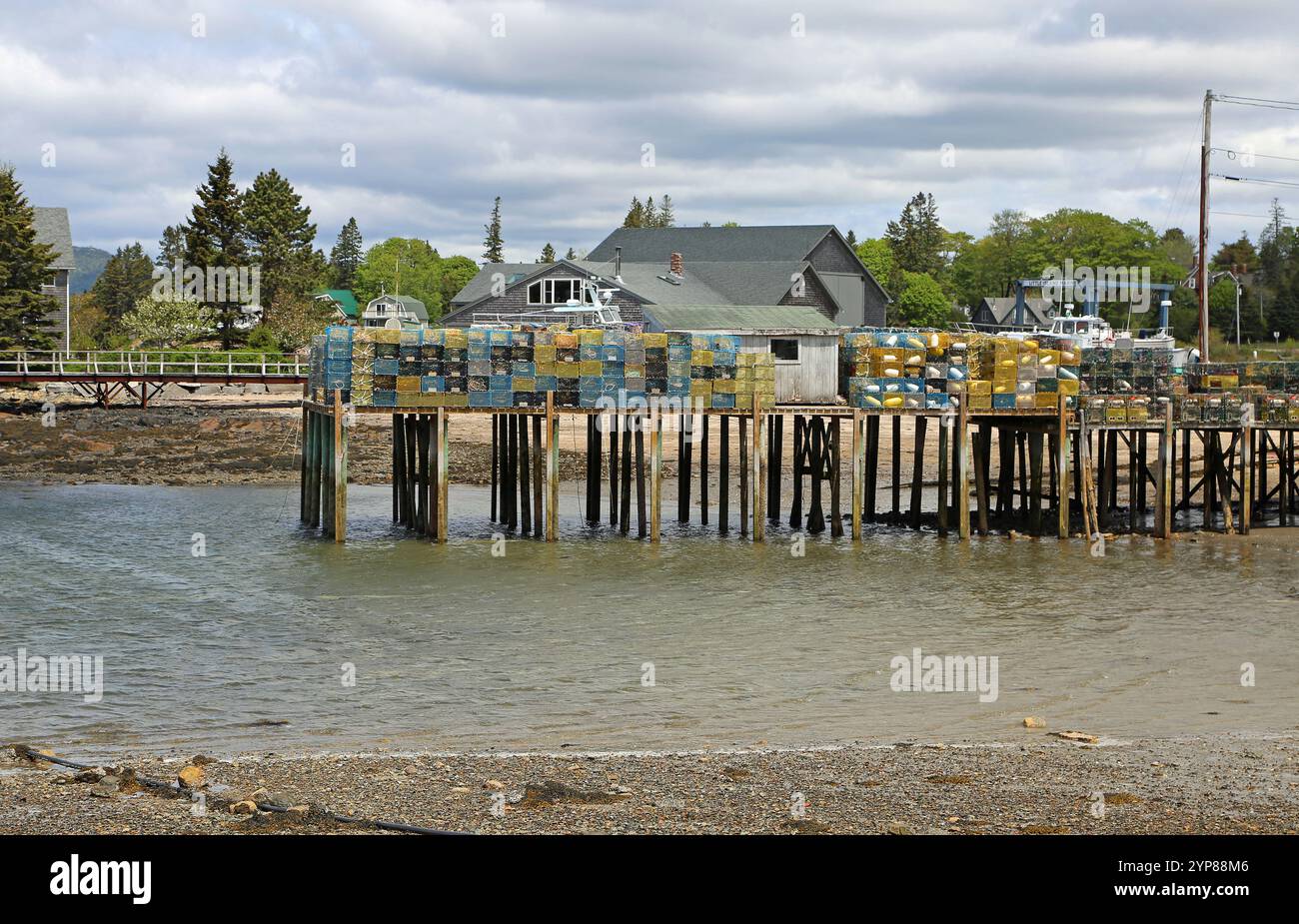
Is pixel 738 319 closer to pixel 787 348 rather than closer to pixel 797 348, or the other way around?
pixel 787 348

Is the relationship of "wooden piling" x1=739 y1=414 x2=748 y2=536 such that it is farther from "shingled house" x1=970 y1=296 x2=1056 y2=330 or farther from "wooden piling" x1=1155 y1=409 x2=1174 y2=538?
"shingled house" x1=970 y1=296 x2=1056 y2=330

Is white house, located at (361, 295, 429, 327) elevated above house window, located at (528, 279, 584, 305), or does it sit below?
above

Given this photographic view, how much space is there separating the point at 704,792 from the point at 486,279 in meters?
69.7

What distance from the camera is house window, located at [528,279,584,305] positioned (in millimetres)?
57688

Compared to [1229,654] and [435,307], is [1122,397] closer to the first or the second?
[1229,654]

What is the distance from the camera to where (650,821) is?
11047mm

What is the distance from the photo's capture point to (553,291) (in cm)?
5831

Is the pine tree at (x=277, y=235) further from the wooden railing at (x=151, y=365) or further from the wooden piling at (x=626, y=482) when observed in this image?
the wooden piling at (x=626, y=482)

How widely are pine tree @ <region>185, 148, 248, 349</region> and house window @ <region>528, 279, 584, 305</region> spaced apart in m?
26.3

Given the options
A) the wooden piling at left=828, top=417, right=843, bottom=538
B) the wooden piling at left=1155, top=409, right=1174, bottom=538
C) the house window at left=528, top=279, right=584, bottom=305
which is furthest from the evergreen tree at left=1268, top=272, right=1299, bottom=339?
the wooden piling at left=828, top=417, right=843, bottom=538

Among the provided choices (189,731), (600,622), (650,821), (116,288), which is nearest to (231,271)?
(116,288)

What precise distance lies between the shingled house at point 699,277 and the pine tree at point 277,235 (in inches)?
467

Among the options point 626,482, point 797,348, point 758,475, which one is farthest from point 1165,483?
point 797,348
